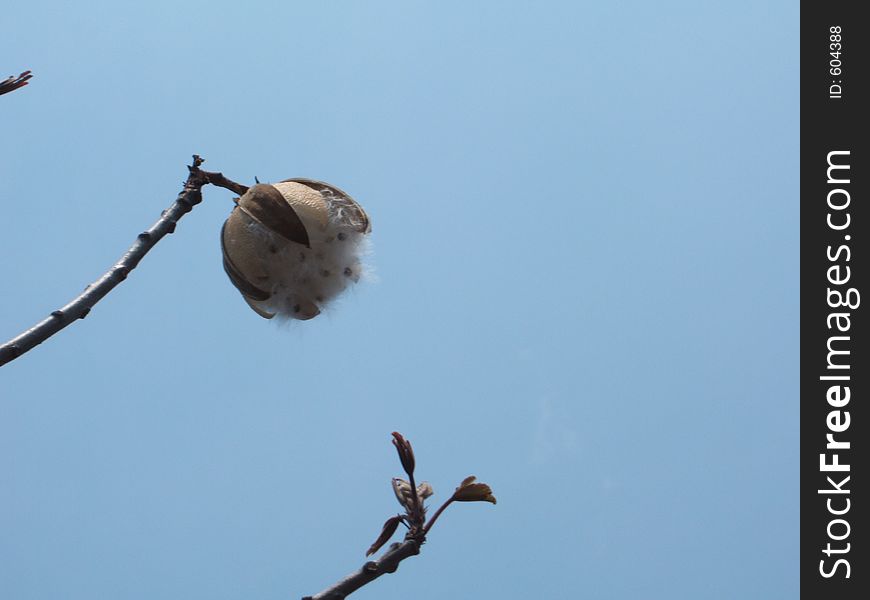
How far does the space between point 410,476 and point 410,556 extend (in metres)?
0.30

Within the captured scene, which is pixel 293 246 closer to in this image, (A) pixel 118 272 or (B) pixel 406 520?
(A) pixel 118 272

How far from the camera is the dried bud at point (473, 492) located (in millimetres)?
3064

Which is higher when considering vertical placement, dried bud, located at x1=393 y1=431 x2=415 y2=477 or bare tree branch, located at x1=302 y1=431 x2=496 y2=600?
dried bud, located at x1=393 y1=431 x2=415 y2=477

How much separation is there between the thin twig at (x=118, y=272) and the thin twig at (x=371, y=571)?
140 cm

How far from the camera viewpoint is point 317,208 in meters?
4.08

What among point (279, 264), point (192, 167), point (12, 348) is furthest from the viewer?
point (279, 264)

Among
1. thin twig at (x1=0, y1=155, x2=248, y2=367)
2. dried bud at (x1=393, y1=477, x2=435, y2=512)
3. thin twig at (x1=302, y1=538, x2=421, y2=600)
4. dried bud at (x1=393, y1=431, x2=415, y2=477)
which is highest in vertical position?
thin twig at (x1=0, y1=155, x2=248, y2=367)

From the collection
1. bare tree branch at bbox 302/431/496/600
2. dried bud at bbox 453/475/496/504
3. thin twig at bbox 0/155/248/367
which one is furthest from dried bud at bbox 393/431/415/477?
thin twig at bbox 0/155/248/367

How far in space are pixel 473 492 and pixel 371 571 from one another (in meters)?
0.53

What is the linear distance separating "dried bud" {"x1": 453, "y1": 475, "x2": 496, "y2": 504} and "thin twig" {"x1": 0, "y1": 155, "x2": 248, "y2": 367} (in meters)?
1.68

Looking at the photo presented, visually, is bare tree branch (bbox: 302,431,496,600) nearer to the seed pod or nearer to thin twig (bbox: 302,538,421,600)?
thin twig (bbox: 302,538,421,600)

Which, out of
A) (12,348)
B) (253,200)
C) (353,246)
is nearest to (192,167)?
A: (253,200)

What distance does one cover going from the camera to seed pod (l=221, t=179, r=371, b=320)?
4.04 m
